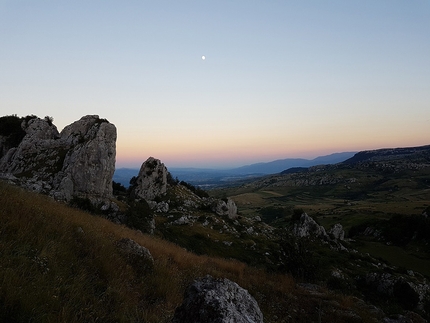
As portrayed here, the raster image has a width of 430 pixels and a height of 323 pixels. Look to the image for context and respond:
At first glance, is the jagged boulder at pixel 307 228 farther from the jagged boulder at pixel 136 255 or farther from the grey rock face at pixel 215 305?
the grey rock face at pixel 215 305

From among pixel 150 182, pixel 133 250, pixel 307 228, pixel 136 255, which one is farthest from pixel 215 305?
pixel 307 228

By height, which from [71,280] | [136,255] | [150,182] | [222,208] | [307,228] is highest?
[71,280]

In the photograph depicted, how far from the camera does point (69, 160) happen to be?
1478 inches

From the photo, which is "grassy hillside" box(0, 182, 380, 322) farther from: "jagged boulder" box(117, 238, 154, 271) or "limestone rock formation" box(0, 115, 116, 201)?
"limestone rock formation" box(0, 115, 116, 201)

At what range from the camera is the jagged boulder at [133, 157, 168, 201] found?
54500 mm

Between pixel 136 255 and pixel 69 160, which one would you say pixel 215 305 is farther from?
pixel 69 160

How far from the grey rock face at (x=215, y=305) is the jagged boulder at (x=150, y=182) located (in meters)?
51.0

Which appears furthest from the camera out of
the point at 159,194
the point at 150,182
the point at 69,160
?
the point at 159,194

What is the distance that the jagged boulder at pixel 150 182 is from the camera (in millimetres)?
54500

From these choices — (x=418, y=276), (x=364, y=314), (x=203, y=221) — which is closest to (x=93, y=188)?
(x=203, y=221)

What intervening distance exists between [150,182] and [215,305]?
53510 millimetres

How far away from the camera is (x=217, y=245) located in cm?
3700

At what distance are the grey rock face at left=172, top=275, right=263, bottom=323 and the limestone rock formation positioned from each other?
32.8m

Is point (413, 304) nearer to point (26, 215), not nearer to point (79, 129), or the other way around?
point (26, 215)
